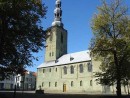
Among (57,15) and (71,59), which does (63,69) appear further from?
(57,15)

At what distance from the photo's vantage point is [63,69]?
6681cm

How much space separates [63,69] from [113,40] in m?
41.6

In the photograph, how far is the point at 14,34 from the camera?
65.9ft

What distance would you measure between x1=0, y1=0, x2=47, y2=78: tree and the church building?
31701mm

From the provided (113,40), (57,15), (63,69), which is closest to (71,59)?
(63,69)

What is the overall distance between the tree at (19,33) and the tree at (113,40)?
8.31 m

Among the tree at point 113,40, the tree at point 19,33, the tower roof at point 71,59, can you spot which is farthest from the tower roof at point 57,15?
the tree at point 19,33

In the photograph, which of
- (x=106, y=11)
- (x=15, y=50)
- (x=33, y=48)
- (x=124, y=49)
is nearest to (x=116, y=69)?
(x=124, y=49)

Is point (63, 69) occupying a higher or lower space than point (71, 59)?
lower

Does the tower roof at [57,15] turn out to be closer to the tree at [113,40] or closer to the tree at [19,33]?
the tree at [113,40]

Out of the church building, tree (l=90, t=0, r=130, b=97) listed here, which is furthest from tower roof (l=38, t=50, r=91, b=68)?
tree (l=90, t=0, r=130, b=97)

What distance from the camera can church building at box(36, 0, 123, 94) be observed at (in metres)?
58.1

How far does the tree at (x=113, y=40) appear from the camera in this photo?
2616cm

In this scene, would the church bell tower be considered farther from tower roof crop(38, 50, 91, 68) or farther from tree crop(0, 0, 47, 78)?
tree crop(0, 0, 47, 78)
